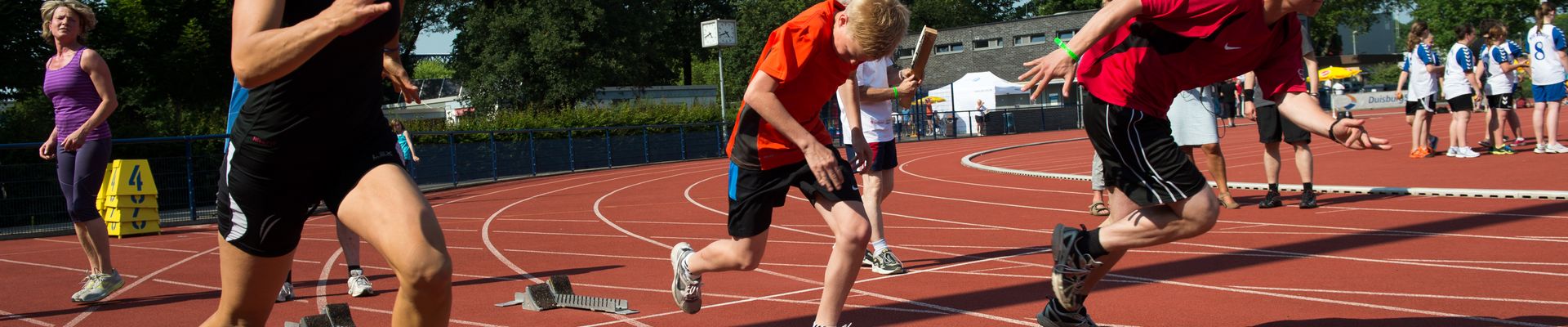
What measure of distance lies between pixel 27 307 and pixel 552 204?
26.2 feet

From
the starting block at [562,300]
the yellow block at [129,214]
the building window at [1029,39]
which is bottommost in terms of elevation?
the starting block at [562,300]

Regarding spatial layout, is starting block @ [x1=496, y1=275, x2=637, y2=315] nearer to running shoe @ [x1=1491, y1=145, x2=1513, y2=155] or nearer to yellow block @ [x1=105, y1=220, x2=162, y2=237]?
yellow block @ [x1=105, y1=220, x2=162, y2=237]

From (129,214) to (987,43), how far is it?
5185cm

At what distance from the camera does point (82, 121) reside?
6.39 metres

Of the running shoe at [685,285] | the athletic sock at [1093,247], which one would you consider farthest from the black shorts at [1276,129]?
the running shoe at [685,285]

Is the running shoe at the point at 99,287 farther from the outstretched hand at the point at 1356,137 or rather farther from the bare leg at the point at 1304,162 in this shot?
the bare leg at the point at 1304,162

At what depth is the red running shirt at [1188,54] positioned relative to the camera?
12.7 feet

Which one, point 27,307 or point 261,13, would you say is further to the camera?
point 27,307

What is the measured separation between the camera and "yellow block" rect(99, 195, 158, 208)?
11.3m

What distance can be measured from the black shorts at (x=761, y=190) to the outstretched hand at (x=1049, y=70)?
0.81 meters

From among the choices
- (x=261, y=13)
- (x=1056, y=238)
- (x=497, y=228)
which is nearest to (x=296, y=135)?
(x=261, y=13)

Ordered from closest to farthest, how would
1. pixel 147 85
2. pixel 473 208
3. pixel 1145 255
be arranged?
pixel 1145 255
pixel 473 208
pixel 147 85

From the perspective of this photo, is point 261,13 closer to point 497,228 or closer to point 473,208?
point 497,228

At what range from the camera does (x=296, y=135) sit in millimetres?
2811
